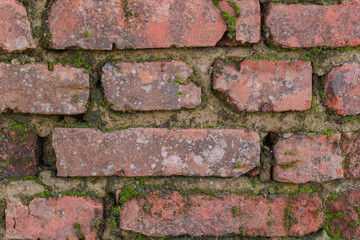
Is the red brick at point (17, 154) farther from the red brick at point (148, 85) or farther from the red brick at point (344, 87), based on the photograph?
the red brick at point (344, 87)

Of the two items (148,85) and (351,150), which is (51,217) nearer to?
(148,85)

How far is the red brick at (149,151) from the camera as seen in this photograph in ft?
2.29

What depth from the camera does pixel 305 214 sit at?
2.50 ft

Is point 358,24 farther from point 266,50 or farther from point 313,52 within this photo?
point 266,50

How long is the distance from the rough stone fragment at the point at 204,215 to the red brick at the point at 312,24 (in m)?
0.41

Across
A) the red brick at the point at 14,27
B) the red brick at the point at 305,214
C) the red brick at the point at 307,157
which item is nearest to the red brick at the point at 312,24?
the red brick at the point at 307,157

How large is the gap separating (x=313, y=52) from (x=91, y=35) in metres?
0.55

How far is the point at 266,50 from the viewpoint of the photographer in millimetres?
730

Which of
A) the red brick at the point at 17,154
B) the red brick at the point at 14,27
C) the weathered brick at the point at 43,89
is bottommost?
the red brick at the point at 17,154

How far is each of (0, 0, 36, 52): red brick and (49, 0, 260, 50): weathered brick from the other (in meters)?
0.06

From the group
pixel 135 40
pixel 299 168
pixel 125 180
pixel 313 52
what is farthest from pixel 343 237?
pixel 135 40

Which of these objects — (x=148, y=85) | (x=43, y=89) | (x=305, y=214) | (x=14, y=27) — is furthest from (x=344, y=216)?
(x=14, y=27)

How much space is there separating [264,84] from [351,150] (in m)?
0.30

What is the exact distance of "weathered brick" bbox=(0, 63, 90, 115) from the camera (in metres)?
0.67
